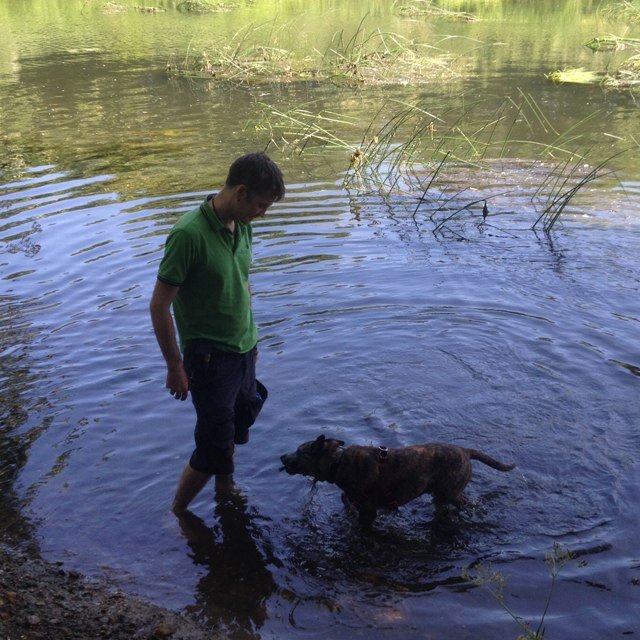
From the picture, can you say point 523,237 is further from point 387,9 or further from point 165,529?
point 387,9

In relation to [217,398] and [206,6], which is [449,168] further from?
[206,6]

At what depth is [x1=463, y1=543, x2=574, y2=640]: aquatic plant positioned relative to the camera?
3.87 m

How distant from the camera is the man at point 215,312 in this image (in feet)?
13.8

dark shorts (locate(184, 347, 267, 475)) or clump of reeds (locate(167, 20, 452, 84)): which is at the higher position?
dark shorts (locate(184, 347, 267, 475))

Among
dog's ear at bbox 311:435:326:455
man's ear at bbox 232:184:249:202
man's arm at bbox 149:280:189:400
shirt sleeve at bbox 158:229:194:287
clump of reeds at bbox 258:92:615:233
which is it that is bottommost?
clump of reeds at bbox 258:92:615:233

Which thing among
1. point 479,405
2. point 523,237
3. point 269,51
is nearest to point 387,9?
point 269,51

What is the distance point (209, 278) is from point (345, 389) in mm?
2932

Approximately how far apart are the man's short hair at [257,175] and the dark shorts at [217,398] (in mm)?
1043

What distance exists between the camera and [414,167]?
47.8 ft

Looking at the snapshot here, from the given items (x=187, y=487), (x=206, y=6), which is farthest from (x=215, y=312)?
(x=206, y=6)

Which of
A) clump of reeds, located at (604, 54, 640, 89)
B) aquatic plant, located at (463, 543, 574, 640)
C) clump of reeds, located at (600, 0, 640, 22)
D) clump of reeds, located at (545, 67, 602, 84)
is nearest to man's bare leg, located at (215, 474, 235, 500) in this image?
aquatic plant, located at (463, 543, 574, 640)

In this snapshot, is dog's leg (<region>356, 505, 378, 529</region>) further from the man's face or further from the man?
the man's face

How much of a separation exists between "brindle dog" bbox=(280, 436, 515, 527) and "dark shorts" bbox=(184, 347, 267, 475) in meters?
0.46

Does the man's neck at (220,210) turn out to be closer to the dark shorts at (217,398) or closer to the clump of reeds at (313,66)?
the dark shorts at (217,398)
